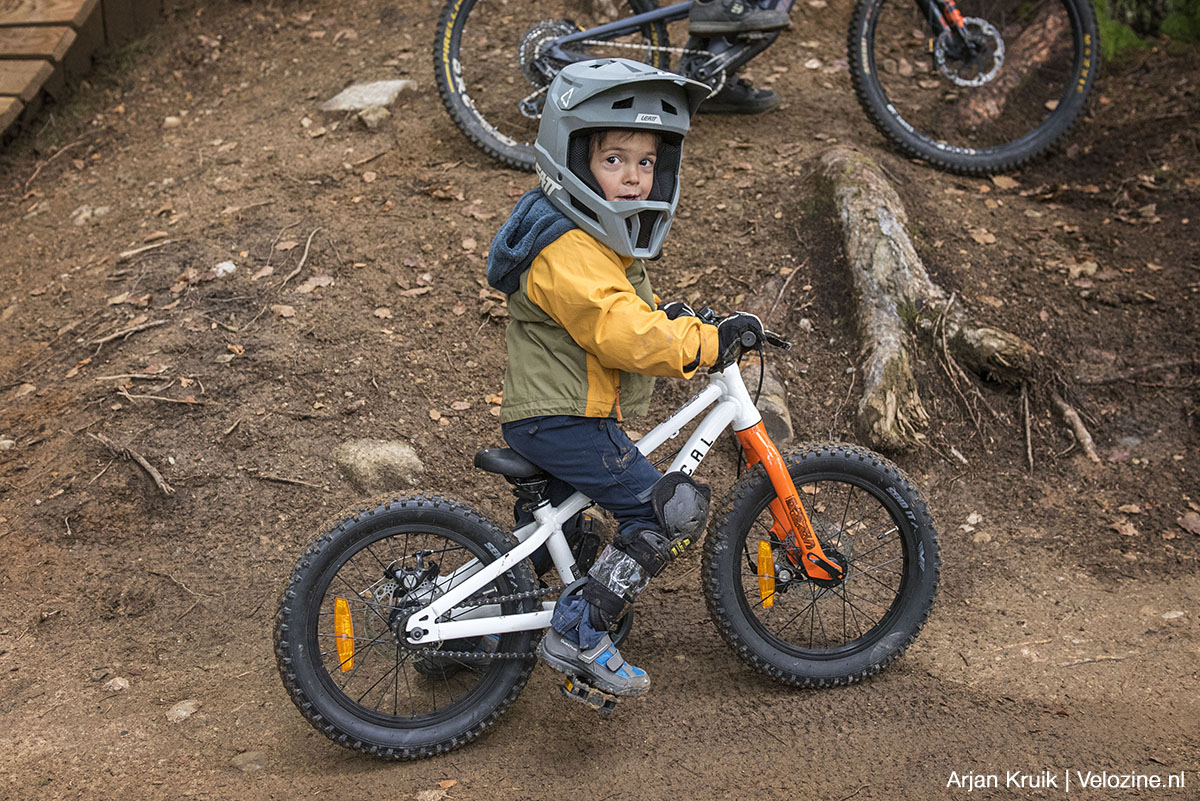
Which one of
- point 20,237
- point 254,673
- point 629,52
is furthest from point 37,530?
point 629,52

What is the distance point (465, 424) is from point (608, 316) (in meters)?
2.04

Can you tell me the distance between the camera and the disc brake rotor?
600 centimetres

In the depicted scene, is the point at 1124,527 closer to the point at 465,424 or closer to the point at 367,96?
the point at 465,424

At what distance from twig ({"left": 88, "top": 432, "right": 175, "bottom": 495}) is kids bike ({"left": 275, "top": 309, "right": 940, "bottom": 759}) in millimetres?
1262

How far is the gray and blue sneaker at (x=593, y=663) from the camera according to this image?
10.2ft

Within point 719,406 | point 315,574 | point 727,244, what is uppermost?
point 719,406

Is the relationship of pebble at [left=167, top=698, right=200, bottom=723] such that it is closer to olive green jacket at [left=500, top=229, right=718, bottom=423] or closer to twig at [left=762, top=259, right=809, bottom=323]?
olive green jacket at [left=500, top=229, right=718, bottom=423]

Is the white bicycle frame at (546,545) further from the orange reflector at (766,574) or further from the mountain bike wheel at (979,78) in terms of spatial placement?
the mountain bike wheel at (979,78)

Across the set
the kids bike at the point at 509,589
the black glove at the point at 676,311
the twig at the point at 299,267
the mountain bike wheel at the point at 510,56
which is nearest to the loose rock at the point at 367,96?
the mountain bike wheel at the point at 510,56

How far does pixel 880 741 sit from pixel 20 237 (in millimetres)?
5939

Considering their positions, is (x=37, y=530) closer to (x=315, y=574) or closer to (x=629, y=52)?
(x=315, y=574)

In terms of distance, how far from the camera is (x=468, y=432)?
469cm

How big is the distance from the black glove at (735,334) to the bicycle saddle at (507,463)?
0.70 m

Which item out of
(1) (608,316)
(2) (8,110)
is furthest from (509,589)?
(2) (8,110)
